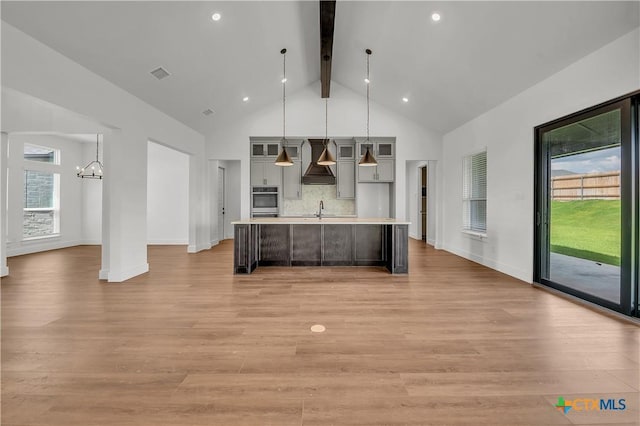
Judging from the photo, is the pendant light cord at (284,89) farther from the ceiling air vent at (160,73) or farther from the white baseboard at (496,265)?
the white baseboard at (496,265)

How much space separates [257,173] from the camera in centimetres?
742

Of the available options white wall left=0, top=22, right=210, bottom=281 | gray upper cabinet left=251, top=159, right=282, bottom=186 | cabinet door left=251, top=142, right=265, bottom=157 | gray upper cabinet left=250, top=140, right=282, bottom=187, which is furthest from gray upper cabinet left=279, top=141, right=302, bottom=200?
white wall left=0, top=22, right=210, bottom=281

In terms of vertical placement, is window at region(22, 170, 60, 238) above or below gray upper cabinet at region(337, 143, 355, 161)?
below

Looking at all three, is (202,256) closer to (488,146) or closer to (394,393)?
(394,393)

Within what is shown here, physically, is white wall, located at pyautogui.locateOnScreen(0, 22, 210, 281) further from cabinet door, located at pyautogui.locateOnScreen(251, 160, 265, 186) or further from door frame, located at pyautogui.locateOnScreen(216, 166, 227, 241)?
door frame, located at pyautogui.locateOnScreen(216, 166, 227, 241)

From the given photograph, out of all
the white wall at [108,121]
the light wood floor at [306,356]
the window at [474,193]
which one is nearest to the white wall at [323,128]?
the window at [474,193]

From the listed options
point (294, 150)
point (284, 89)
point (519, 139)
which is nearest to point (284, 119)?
point (284, 89)

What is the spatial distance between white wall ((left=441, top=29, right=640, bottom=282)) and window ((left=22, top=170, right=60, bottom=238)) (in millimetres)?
9580

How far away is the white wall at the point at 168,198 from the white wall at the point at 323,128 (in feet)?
5.15

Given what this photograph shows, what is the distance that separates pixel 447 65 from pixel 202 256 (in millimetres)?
5777

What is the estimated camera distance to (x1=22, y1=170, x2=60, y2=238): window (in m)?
6.92

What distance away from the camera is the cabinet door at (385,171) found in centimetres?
733

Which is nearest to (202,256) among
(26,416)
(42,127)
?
(42,127)

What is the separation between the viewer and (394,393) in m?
1.80
